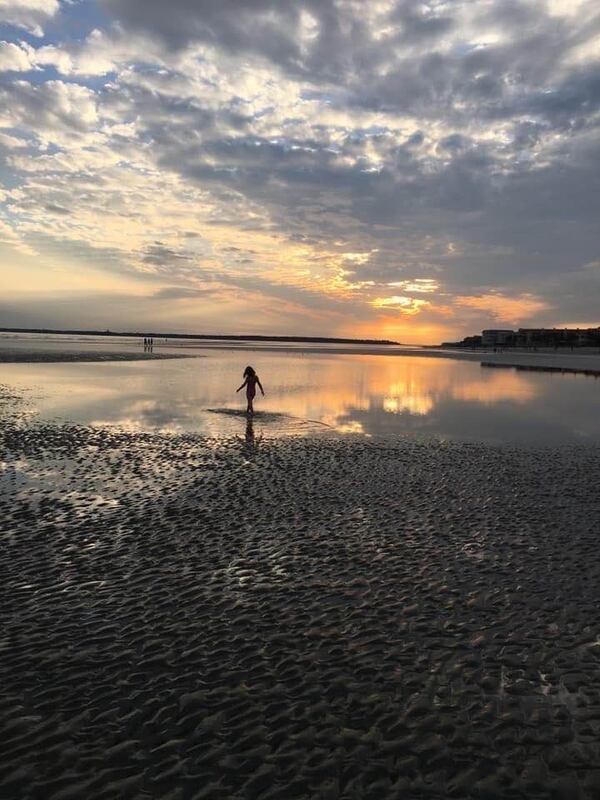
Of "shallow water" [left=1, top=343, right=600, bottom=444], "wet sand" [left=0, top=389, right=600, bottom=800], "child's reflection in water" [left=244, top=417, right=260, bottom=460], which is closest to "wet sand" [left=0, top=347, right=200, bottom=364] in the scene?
"shallow water" [left=1, top=343, right=600, bottom=444]

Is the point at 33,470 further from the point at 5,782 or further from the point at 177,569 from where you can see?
the point at 5,782

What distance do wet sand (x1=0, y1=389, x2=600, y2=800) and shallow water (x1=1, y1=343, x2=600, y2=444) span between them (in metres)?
10.7

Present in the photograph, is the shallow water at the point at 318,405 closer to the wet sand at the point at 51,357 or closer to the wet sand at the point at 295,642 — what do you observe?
the wet sand at the point at 295,642

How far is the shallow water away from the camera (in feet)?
88.6

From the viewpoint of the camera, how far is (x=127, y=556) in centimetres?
1116

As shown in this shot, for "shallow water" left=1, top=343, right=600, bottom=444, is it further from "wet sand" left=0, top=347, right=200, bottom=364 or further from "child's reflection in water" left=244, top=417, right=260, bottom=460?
"wet sand" left=0, top=347, right=200, bottom=364

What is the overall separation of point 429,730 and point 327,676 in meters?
1.52

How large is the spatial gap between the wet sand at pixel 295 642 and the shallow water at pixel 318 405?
10716 millimetres

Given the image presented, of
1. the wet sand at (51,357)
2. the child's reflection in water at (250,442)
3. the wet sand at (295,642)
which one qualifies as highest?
the wet sand at (51,357)

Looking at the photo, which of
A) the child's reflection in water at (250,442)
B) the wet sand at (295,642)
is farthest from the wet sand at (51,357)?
the wet sand at (295,642)

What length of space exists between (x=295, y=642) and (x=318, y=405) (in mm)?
27829

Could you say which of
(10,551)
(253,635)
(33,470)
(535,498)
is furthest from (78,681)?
(535,498)

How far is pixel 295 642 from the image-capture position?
324 inches

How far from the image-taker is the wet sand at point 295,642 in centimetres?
585
